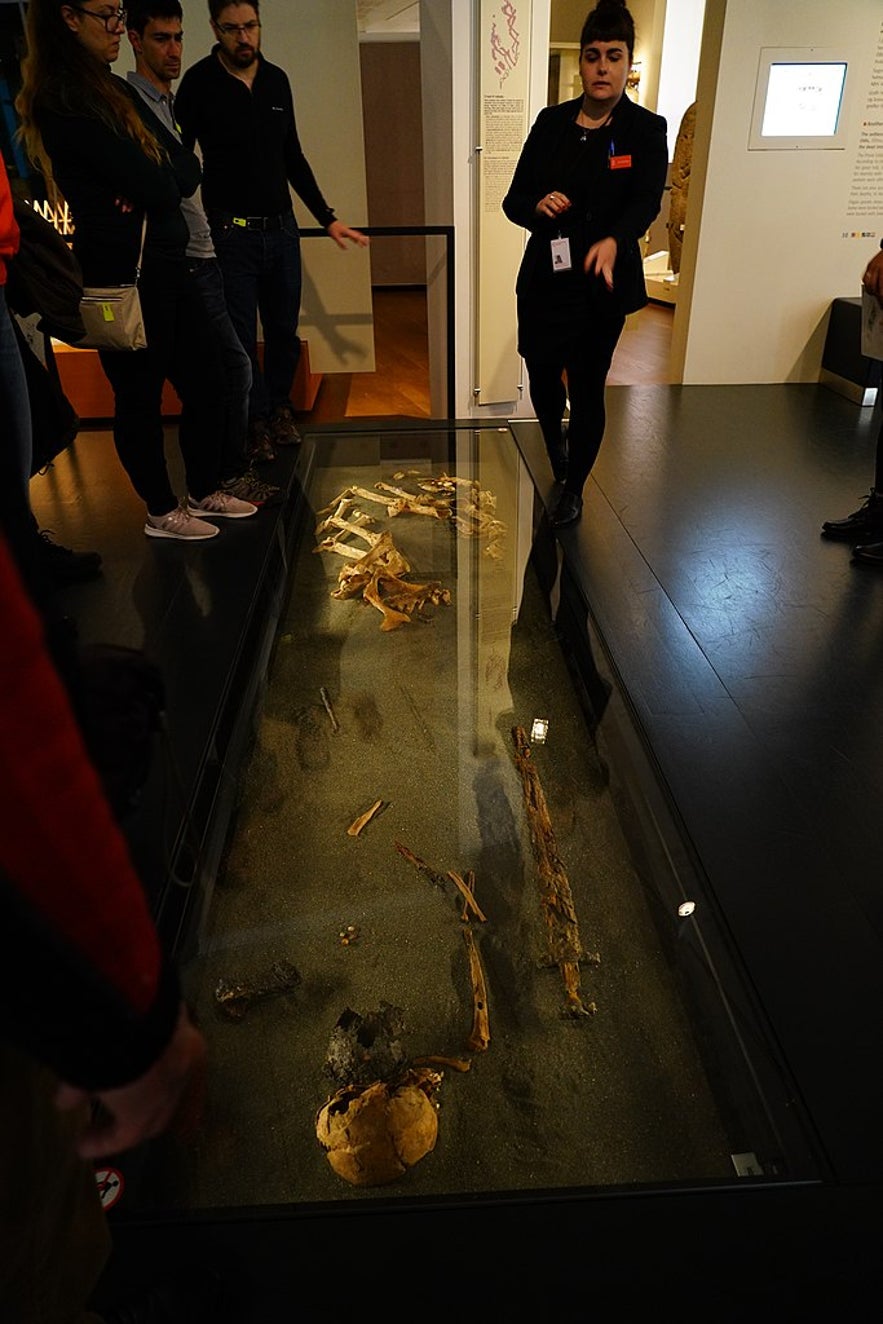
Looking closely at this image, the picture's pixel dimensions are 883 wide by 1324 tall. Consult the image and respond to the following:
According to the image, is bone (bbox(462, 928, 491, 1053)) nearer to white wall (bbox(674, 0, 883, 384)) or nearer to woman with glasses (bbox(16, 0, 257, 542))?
woman with glasses (bbox(16, 0, 257, 542))

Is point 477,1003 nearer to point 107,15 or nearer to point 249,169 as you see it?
point 107,15

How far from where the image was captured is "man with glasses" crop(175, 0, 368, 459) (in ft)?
11.8

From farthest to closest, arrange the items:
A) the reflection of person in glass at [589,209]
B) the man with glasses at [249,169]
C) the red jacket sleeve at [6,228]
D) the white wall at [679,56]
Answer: the white wall at [679,56] < the man with glasses at [249,169] < the reflection of person in glass at [589,209] < the red jacket sleeve at [6,228]

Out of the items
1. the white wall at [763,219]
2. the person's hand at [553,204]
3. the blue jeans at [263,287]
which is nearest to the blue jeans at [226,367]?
the blue jeans at [263,287]

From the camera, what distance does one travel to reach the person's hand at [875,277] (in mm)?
3084

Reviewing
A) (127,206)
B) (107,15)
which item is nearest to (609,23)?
(107,15)

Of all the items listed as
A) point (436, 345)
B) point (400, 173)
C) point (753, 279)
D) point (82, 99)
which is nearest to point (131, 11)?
point (82, 99)

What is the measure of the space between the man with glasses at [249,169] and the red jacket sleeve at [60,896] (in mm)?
3911

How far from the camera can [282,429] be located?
15.4 ft

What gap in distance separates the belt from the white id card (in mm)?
1454

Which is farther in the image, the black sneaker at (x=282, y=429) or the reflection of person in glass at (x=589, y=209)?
the black sneaker at (x=282, y=429)

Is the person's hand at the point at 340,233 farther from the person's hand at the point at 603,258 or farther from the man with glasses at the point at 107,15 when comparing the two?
the man with glasses at the point at 107,15

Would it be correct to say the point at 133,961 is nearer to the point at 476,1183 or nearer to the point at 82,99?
the point at 476,1183

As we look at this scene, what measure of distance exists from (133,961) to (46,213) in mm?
6292
